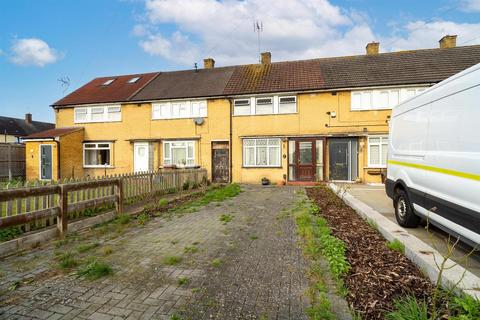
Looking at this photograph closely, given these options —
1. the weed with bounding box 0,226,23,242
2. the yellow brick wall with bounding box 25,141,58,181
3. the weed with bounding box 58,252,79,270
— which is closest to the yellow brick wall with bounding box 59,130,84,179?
the yellow brick wall with bounding box 25,141,58,181

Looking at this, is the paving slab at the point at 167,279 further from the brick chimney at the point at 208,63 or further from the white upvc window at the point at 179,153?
the brick chimney at the point at 208,63

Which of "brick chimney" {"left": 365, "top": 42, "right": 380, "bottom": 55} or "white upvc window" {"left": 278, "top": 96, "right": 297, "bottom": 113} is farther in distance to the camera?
"brick chimney" {"left": 365, "top": 42, "right": 380, "bottom": 55}

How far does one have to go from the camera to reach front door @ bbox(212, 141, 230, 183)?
1769cm

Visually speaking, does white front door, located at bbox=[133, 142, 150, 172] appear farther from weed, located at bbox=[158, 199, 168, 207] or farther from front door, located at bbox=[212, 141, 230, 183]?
weed, located at bbox=[158, 199, 168, 207]

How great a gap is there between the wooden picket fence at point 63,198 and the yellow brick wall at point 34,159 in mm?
12585

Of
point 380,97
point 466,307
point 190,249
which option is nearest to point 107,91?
point 380,97

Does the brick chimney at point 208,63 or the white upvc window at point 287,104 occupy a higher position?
the brick chimney at point 208,63

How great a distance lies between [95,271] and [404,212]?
594 cm

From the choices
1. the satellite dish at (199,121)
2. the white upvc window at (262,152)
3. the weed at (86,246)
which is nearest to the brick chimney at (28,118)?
the satellite dish at (199,121)

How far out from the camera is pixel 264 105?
17.2m

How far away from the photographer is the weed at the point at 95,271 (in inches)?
146

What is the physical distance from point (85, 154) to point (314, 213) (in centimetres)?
1829

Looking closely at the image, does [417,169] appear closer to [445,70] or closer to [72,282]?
[72,282]

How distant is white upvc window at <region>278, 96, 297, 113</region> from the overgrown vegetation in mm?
10806
